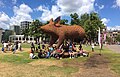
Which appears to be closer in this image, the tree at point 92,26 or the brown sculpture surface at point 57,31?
the brown sculpture surface at point 57,31

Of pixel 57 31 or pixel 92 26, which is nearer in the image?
pixel 57 31

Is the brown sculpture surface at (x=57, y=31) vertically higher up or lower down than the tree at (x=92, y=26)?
lower down

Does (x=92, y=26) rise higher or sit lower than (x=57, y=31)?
higher

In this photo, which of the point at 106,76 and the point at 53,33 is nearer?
the point at 106,76

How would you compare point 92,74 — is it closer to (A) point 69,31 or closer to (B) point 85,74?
(B) point 85,74

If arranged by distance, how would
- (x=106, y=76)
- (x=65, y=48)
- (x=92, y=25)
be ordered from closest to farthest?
(x=106, y=76), (x=65, y=48), (x=92, y=25)

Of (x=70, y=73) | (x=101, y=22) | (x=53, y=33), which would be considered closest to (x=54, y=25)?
(x=53, y=33)

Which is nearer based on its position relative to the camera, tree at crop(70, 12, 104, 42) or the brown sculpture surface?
the brown sculpture surface

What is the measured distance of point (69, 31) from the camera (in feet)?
116

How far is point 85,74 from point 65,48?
1426 cm

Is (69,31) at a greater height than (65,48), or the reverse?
(69,31)

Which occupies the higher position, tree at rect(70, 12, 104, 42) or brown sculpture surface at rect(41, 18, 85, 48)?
tree at rect(70, 12, 104, 42)

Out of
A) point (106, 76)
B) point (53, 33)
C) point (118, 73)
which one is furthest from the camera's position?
point (53, 33)

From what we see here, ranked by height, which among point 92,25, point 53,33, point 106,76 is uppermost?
point 92,25
